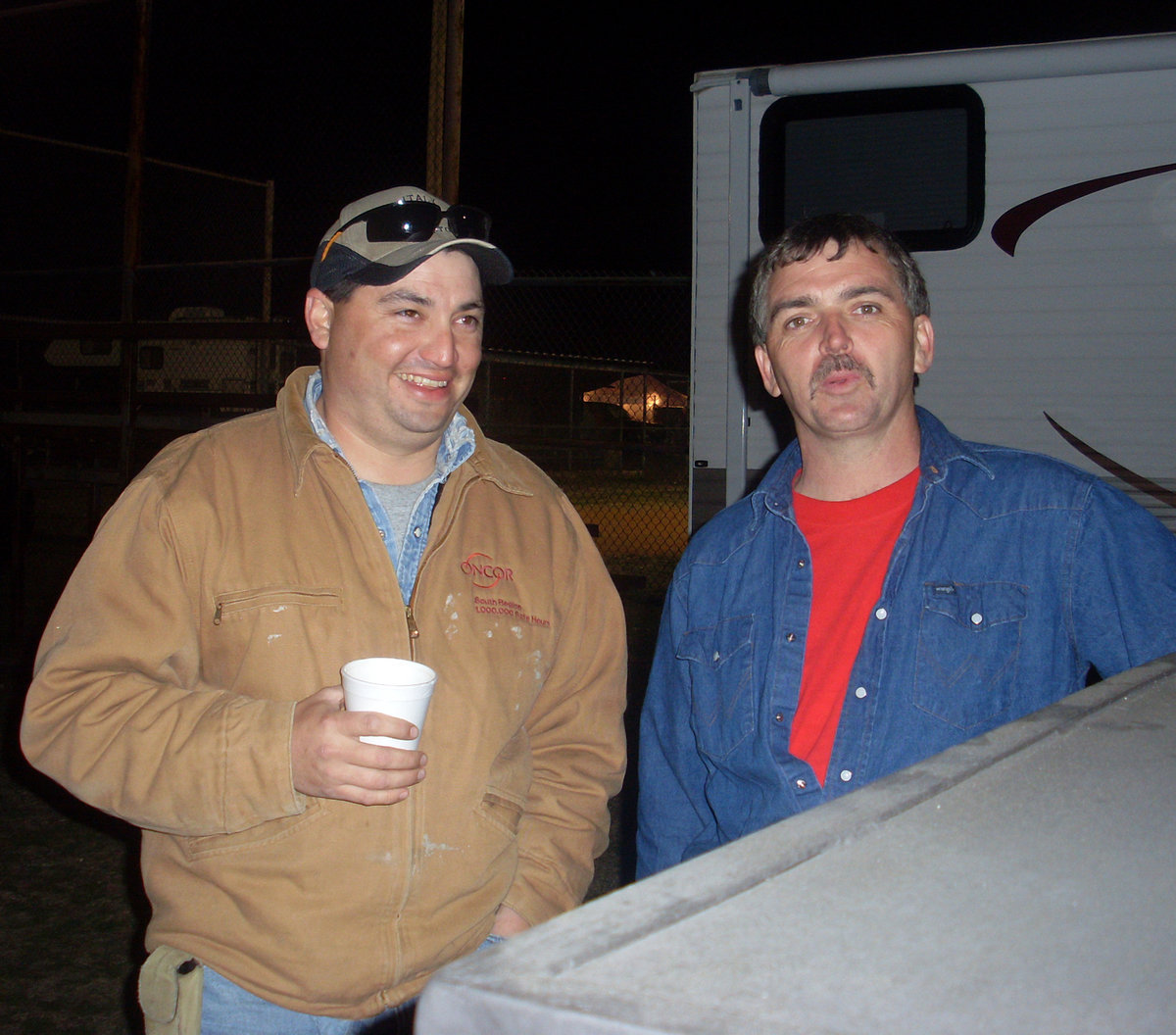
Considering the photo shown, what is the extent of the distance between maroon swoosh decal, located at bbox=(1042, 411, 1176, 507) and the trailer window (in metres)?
1.13

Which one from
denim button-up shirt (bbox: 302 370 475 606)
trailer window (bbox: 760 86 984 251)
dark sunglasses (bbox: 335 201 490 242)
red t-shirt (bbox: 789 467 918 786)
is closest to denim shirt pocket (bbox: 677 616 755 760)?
red t-shirt (bbox: 789 467 918 786)

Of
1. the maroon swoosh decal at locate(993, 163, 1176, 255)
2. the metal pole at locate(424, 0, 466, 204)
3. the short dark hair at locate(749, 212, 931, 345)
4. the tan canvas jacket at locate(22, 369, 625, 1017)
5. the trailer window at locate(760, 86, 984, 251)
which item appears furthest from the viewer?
the metal pole at locate(424, 0, 466, 204)

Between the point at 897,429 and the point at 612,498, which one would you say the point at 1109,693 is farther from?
the point at 612,498

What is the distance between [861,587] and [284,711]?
1.31 metres

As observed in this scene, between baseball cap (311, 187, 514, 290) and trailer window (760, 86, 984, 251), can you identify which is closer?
baseball cap (311, 187, 514, 290)

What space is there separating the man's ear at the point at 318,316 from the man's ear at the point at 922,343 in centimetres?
146

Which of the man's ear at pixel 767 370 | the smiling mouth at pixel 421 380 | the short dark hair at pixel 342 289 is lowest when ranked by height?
the smiling mouth at pixel 421 380

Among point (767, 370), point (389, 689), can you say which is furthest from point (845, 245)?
point (389, 689)

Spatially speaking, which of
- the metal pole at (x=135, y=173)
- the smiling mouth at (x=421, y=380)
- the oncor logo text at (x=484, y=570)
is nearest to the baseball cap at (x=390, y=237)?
the smiling mouth at (x=421, y=380)

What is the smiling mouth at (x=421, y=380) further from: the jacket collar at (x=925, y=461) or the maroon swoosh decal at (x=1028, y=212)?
the maroon swoosh decal at (x=1028, y=212)

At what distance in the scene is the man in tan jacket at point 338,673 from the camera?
5.85ft

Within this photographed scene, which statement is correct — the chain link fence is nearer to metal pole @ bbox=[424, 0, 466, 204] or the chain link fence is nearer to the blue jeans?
metal pole @ bbox=[424, 0, 466, 204]

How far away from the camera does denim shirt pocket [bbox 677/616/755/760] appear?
7.73 ft

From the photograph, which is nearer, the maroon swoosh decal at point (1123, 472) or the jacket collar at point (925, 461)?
the jacket collar at point (925, 461)
